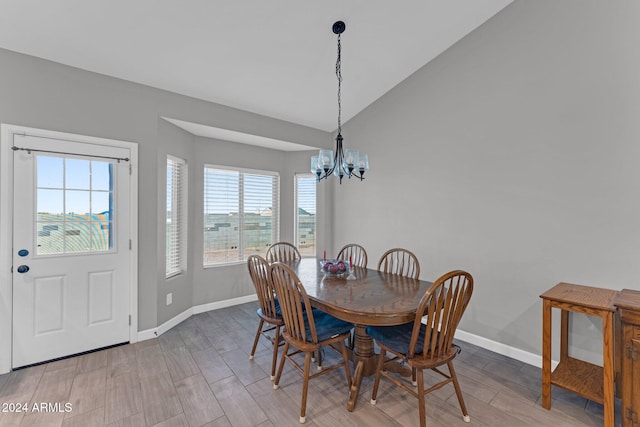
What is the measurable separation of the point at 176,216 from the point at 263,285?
197 centimetres

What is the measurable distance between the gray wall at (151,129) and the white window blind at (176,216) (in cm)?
10

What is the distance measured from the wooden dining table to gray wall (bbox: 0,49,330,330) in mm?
1751

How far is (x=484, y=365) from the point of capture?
8.59 ft

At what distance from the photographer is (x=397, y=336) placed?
6.79 feet

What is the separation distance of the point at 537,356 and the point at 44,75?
5.16 m

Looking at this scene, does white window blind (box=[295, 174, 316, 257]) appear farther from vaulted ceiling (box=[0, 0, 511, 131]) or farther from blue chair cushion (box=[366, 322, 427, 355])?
blue chair cushion (box=[366, 322, 427, 355])

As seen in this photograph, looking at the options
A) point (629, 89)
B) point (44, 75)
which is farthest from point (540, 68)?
point (44, 75)

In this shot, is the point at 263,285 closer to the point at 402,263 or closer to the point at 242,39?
the point at 402,263

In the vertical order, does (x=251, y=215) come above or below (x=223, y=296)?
above

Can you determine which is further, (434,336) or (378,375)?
(378,375)

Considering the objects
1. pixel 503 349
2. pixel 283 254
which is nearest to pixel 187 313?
pixel 283 254

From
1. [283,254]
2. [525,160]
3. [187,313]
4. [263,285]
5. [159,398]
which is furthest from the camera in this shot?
[283,254]

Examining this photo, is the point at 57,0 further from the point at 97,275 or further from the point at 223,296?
the point at 223,296

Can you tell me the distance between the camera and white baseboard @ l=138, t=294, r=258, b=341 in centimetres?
310
